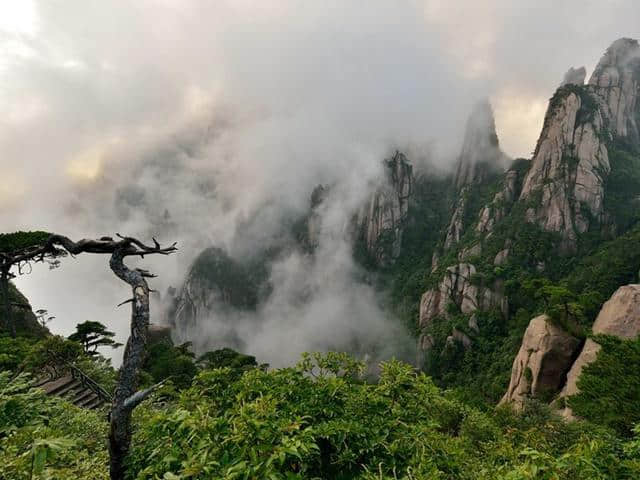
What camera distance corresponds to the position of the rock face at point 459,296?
77500 mm

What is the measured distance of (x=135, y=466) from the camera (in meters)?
4.03

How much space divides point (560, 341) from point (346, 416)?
3466 cm

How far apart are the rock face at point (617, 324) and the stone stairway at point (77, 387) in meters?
32.5

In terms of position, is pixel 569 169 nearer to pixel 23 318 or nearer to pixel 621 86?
pixel 621 86

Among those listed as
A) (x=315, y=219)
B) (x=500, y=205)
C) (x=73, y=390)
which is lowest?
(x=73, y=390)

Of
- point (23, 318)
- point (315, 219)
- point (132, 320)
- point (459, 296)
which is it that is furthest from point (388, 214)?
point (132, 320)

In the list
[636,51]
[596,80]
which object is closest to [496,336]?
[596,80]

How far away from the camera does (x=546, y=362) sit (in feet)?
98.5

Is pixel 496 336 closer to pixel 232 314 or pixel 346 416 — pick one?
pixel 346 416

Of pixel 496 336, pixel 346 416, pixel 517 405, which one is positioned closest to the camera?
pixel 346 416

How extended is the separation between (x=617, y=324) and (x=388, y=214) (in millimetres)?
112307

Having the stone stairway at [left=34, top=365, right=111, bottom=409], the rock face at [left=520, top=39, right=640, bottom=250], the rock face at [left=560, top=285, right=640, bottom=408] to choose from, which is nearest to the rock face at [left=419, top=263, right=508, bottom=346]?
the rock face at [left=520, top=39, right=640, bottom=250]

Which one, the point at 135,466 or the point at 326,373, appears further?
the point at 326,373

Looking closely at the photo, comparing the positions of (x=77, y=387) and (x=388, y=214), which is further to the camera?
(x=388, y=214)
